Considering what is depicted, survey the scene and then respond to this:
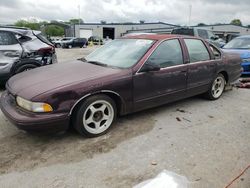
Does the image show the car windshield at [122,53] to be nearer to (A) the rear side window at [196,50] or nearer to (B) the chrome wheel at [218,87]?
(A) the rear side window at [196,50]

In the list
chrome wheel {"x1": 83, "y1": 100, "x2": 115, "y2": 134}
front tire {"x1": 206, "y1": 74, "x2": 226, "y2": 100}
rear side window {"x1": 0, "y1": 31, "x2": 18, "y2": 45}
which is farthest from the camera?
rear side window {"x1": 0, "y1": 31, "x2": 18, "y2": 45}

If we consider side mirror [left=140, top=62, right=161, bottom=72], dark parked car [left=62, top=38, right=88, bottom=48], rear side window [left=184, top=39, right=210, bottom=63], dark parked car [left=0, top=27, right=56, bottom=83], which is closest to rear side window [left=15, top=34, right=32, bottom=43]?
dark parked car [left=0, top=27, right=56, bottom=83]

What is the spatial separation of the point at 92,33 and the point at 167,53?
2033 inches

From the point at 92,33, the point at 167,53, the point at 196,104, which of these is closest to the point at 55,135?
the point at 167,53

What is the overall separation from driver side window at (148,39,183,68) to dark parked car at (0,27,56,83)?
358 centimetres

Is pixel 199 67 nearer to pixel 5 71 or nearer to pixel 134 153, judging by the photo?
pixel 134 153

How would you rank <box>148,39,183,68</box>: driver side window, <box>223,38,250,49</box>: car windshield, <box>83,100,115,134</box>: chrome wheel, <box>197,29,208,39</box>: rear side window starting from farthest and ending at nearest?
<box>197,29,208,39</box>: rear side window < <box>223,38,250,49</box>: car windshield < <box>148,39,183,68</box>: driver side window < <box>83,100,115,134</box>: chrome wheel

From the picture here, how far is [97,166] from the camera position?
9.08 feet

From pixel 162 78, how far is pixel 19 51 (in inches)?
153

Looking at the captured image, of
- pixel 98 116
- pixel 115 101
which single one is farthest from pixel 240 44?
pixel 98 116

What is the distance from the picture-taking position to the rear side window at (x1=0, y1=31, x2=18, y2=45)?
5858 mm

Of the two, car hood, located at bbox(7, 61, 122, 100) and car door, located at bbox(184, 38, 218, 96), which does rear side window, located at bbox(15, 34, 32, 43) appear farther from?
car door, located at bbox(184, 38, 218, 96)

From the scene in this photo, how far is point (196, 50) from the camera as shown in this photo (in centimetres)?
470

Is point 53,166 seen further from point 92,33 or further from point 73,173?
point 92,33
